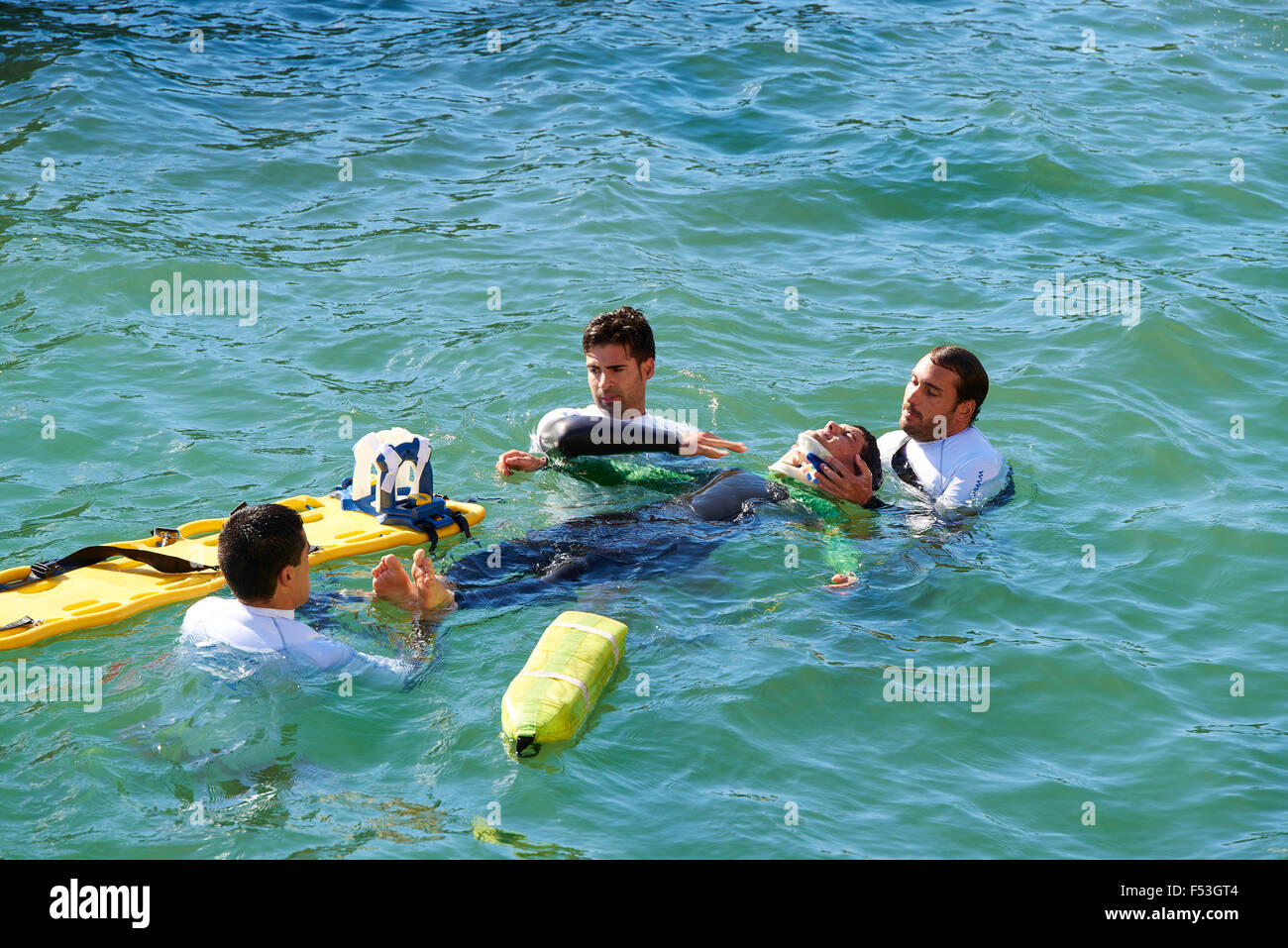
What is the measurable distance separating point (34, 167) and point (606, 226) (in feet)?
19.3

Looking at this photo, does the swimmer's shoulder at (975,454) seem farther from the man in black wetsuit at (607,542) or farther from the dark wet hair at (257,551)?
the dark wet hair at (257,551)

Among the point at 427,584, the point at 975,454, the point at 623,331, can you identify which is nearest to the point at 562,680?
the point at 427,584

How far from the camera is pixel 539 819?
4.99 m

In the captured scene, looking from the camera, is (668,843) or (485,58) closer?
(668,843)

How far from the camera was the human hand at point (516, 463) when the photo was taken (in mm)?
7613

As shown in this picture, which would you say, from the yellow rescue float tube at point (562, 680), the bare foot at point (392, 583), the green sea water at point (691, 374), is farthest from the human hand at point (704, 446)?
the bare foot at point (392, 583)

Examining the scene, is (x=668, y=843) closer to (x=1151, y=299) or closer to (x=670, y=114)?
(x=1151, y=299)

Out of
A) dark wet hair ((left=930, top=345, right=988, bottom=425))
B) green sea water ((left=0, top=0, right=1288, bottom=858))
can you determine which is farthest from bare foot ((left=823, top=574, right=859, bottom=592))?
dark wet hair ((left=930, top=345, right=988, bottom=425))

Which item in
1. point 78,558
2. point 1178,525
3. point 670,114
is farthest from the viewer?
point 670,114

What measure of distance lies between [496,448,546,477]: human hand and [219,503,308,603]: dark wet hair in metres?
2.29

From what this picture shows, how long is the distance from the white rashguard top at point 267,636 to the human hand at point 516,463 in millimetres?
2272

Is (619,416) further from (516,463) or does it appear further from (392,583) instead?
(392,583)
